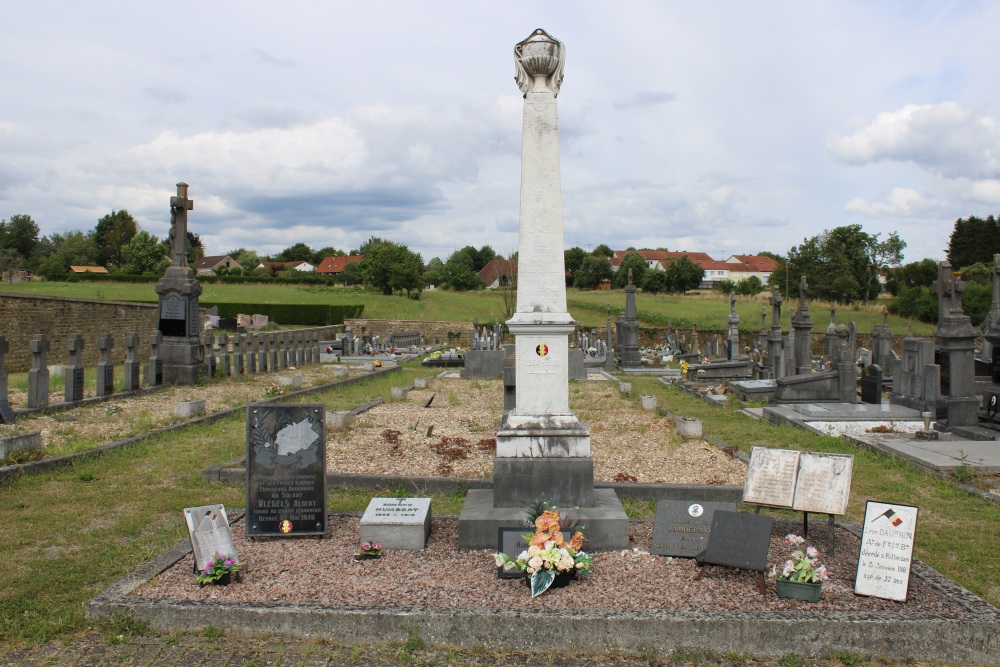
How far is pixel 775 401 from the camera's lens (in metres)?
14.4

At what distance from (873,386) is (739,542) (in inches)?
416

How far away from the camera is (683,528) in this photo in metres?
5.49

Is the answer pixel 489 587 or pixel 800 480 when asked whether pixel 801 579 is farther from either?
pixel 489 587

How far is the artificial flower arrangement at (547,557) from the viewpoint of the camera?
469cm

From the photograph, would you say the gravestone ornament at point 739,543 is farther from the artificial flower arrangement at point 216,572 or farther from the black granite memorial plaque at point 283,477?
the artificial flower arrangement at point 216,572

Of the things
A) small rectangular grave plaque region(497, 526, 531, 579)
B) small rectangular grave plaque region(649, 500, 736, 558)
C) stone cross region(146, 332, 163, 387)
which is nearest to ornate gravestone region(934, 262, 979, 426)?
small rectangular grave plaque region(649, 500, 736, 558)

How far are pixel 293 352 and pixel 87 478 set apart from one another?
15513 millimetres

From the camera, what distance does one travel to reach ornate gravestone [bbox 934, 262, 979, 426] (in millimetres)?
11430

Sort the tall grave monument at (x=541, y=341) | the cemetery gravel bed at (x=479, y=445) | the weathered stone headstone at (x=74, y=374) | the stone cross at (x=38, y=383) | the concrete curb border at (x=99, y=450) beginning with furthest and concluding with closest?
the weathered stone headstone at (x=74, y=374) < the stone cross at (x=38, y=383) < the cemetery gravel bed at (x=479, y=445) < the concrete curb border at (x=99, y=450) < the tall grave monument at (x=541, y=341)

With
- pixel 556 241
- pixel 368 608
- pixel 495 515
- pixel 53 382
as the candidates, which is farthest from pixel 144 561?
pixel 53 382

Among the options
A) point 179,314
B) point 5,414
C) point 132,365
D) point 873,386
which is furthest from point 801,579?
point 179,314

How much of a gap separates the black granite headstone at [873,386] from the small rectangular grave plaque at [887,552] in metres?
10.1

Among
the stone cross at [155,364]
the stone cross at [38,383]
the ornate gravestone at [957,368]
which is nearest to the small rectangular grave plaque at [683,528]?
the ornate gravestone at [957,368]

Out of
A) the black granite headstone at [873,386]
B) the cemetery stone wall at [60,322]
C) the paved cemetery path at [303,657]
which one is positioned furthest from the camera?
the cemetery stone wall at [60,322]
